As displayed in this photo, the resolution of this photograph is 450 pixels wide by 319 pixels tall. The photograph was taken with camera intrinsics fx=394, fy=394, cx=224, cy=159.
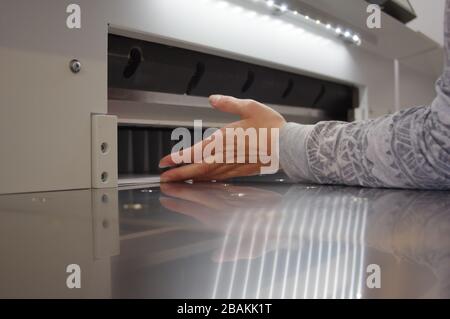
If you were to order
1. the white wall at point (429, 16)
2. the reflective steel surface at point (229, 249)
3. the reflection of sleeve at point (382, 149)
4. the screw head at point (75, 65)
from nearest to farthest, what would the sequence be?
the reflective steel surface at point (229, 249)
the reflection of sleeve at point (382, 149)
the screw head at point (75, 65)
the white wall at point (429, 16)

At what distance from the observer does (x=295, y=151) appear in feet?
2.83

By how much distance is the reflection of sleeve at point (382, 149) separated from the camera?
Answer: 25.6 inches

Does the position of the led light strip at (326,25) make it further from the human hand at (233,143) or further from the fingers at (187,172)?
the fingers at (187,172)

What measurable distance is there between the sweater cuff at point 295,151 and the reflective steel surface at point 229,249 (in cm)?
27

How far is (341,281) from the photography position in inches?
9.5

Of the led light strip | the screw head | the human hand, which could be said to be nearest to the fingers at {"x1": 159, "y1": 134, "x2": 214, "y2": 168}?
the human hand

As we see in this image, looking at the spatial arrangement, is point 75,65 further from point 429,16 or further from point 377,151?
point 429,16

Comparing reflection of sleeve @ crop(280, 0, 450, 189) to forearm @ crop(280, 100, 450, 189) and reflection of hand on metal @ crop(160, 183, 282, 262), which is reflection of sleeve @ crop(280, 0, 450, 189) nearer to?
forearm @ crop(280, 100, 450, 189)

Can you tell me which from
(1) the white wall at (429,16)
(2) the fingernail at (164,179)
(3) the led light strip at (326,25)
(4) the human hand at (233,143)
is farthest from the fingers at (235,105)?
(1) the white wall at (429,16)

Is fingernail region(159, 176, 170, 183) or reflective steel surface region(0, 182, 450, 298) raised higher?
fingernail region(159, 176, 170, 183)

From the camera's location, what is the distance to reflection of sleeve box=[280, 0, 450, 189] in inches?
25.6

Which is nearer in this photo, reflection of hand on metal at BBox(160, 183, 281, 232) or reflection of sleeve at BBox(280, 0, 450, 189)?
reflection of hand on metal at BBox(160, 183, 281, 232)

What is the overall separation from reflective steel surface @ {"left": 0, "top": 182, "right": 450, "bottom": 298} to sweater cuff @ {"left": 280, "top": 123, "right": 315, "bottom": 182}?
0.27 m

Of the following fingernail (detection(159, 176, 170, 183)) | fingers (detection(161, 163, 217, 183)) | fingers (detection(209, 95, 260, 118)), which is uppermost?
fingers (detection(209, 95, 260, 118))
